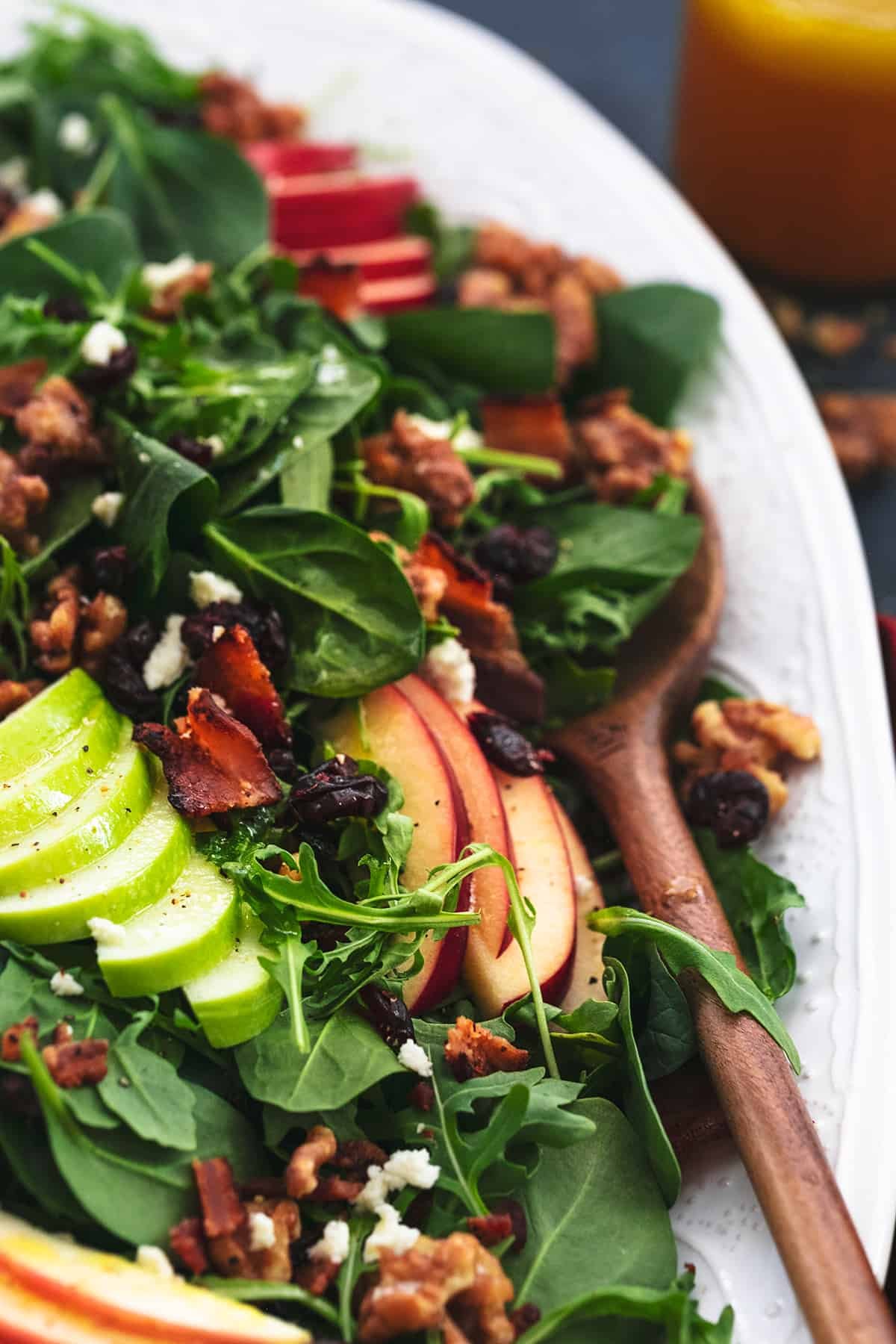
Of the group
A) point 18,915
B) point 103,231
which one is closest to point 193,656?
point 18,915

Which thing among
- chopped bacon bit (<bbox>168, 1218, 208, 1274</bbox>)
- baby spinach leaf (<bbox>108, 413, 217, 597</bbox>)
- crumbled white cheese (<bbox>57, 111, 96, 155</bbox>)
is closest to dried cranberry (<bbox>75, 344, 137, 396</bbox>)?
baby spinach leaf (<bbox>108, 413, 217, 597</bbox>)

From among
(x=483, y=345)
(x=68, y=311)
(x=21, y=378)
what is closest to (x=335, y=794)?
(x=21, y=378)

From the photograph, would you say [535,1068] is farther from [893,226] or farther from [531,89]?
[893,226]

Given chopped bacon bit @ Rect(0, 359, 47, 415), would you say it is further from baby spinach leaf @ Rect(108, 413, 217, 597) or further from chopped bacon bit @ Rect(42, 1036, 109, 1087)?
chopped bacon bit @ Rect(42, 1036, 109, 1087)

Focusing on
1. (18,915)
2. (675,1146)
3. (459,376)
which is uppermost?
(459,376)

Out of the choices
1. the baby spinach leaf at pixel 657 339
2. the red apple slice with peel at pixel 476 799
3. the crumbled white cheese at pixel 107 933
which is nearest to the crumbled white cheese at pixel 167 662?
the red apple slice with peel at pixel 476 799

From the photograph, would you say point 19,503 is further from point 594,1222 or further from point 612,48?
point 612,48
